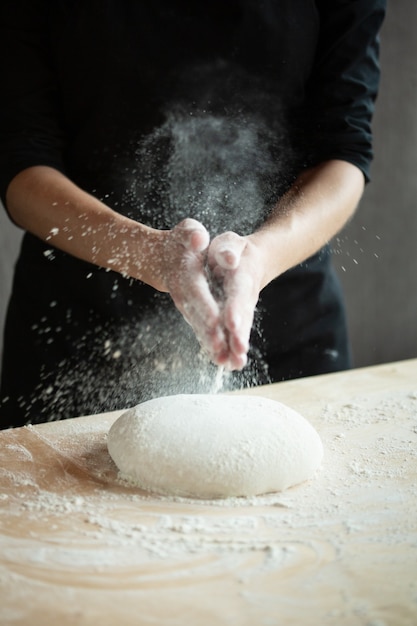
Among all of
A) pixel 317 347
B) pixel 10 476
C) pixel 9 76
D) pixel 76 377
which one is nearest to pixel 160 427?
pixel 10 476

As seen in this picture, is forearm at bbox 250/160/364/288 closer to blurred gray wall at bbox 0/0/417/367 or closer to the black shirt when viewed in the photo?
the black shirt

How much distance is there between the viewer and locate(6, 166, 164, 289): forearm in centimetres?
116

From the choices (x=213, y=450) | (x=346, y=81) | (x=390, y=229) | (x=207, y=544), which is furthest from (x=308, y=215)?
(x=390, y=229)

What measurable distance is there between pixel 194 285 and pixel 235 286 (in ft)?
0.19

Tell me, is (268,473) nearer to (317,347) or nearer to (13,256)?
(317,347)

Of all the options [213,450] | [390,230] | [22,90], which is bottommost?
[390,230]

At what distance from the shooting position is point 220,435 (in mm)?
956

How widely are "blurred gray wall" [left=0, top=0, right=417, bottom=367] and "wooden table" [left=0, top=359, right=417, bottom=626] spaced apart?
1.69 m

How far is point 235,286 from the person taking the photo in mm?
1000

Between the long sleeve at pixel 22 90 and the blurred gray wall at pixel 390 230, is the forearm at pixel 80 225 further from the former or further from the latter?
the blurred gray wall at pixel 390 230

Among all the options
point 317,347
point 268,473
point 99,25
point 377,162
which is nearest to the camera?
point 268,473

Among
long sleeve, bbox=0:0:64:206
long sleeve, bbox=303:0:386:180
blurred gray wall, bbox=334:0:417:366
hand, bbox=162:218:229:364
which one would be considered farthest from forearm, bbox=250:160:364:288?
blurred gray wall, bbox=334:0:417:366

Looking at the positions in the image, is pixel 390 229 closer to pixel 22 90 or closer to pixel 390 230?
pixel 390 230

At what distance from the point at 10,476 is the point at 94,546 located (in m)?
0.23
